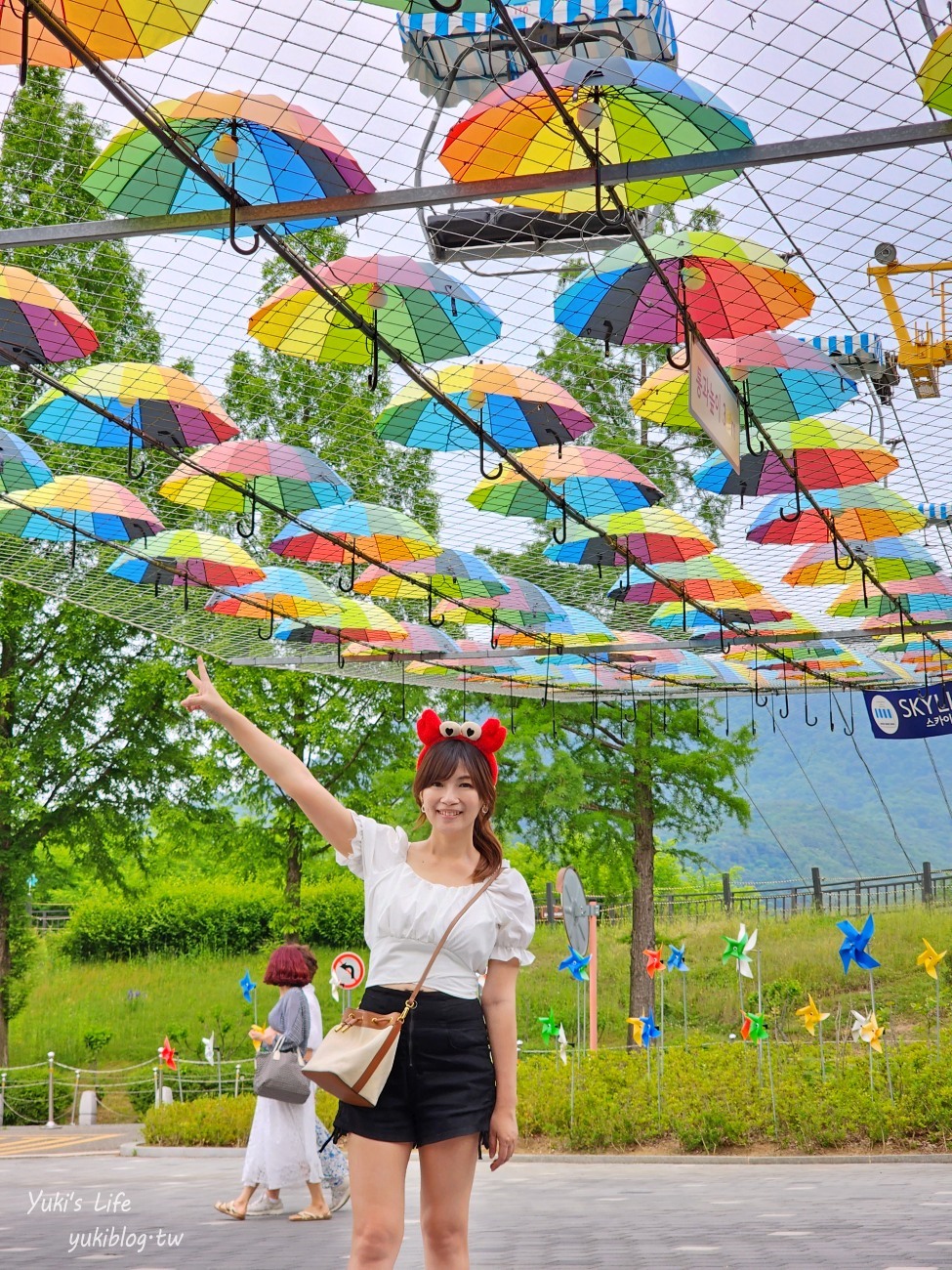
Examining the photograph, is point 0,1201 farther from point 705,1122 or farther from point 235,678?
point 235,678

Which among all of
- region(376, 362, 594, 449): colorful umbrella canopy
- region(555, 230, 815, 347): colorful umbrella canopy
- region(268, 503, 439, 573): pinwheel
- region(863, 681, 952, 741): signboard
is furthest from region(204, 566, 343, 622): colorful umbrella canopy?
region(863, 681, 952, 741): signboard

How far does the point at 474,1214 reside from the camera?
7969 millimetres

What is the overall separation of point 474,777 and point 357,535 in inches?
294

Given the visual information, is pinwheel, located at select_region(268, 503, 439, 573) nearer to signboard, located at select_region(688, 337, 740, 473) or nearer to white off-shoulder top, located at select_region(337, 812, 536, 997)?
signboard, located at select_region(688, 337, 740, 473)

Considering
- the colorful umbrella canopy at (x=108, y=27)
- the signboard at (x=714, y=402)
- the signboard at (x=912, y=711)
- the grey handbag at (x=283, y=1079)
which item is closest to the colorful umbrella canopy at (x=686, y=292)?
the signboard at (x=714, y=402)

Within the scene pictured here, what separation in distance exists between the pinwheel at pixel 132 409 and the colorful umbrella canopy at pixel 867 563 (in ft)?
16.4

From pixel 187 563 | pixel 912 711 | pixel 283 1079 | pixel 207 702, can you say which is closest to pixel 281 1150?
pixel 283 1079

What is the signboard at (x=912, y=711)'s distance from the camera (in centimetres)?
1606

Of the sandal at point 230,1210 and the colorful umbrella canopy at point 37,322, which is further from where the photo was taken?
the sandal at point 230,1210

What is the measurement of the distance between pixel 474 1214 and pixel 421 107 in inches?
234

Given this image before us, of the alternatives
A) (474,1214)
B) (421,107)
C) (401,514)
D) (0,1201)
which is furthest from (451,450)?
(0,1201)

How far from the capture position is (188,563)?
455 inches

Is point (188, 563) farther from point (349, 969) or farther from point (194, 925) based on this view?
point (194, 925)

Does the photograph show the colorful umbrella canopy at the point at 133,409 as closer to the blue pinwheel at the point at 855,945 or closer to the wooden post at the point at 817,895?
the blue pinwheel at the point at 855,945
